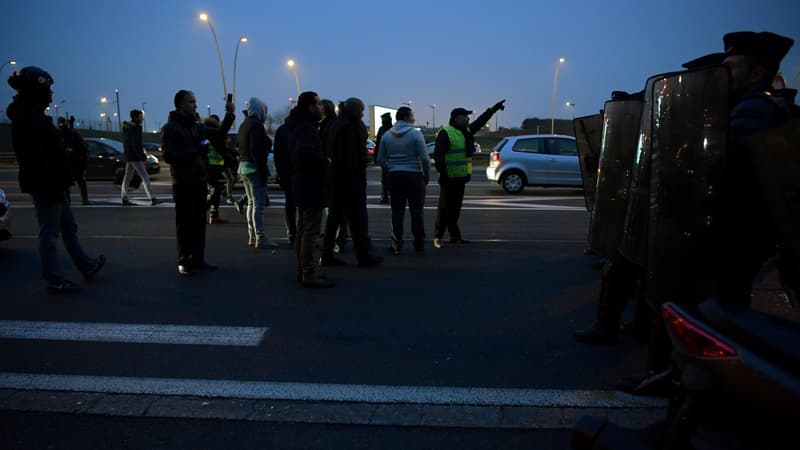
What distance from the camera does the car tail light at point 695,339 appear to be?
1854 millimetres

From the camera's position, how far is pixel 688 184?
3.09m

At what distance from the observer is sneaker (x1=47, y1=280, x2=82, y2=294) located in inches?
245

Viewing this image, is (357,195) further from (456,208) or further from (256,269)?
(456,208)

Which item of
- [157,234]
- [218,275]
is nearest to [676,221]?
[218,275]

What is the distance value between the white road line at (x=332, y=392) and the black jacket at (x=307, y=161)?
2.61m

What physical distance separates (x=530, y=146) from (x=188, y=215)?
12200 millimetres

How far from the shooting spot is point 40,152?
5.85 metres

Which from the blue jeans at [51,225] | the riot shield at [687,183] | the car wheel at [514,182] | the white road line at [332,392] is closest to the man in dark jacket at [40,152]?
the blue jeans at [51,225]

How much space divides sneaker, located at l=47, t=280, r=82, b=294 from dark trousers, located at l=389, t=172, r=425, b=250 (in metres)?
3.64

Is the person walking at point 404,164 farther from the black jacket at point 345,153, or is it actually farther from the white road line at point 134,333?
the white road line at point 134,333

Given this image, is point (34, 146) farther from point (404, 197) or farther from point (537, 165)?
point (537, 165)

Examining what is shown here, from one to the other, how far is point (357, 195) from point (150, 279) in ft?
7.77

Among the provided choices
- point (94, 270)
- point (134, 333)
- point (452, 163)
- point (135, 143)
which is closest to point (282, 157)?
point (452, 163)

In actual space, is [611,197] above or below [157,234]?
above
